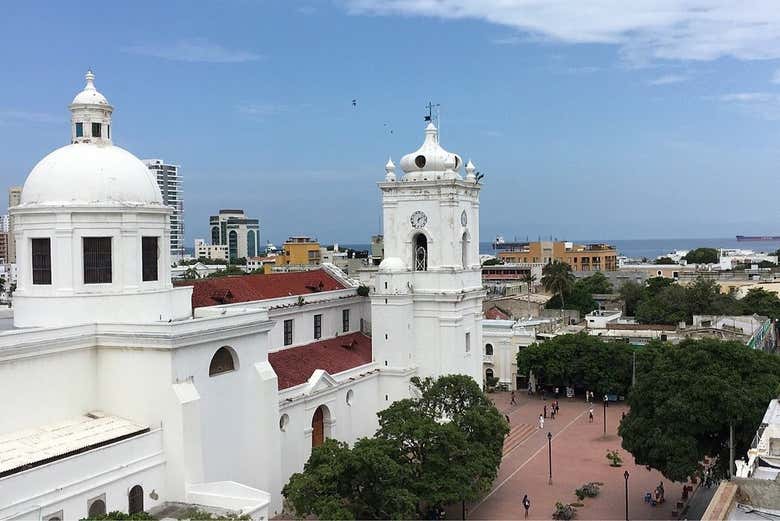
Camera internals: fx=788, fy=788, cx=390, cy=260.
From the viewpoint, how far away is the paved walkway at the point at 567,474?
105 feet

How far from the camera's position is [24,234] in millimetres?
26562

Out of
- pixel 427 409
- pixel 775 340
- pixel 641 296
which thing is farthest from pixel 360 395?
pixel 641 296

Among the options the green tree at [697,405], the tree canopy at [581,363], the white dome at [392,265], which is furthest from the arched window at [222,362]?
the tree canopy at [581,363]

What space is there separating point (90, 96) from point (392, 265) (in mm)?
17772

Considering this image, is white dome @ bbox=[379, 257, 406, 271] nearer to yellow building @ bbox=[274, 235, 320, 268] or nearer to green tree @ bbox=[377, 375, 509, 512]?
green tree @ bbox=[377, 375, 509, 512]

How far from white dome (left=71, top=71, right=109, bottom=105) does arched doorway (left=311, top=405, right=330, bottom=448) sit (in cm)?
1580

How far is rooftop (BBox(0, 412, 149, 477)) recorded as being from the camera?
2058 centimetres

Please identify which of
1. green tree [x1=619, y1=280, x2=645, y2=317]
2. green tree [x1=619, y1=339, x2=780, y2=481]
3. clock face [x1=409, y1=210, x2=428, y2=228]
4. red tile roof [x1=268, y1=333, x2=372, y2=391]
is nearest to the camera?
green tree [x1=619, y1=339, x2=780, y2=481]

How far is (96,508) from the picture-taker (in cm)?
2177

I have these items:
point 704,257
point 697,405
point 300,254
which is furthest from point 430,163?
point 704,257

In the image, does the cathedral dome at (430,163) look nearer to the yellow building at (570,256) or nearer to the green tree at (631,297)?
the green tree at (631,297)

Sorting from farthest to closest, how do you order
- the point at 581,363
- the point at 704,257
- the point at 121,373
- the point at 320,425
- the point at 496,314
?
the point at 704,257
the point at 496,314
the point at 581,363
the point at 320,425
the point at 121,373

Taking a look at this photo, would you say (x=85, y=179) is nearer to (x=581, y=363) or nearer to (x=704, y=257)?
(x=581, y=363)

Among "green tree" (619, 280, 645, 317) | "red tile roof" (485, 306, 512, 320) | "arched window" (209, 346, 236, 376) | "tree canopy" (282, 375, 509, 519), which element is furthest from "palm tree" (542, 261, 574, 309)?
"arched window" (209, 346, 236, 376)
